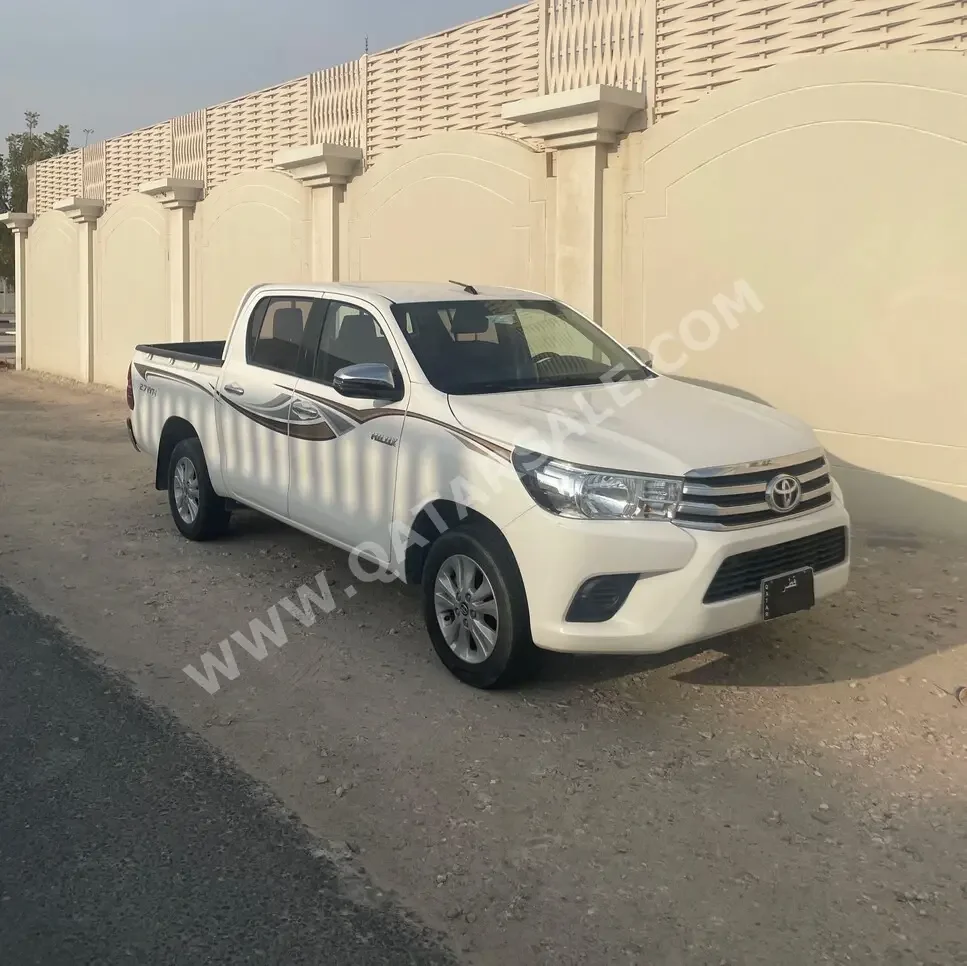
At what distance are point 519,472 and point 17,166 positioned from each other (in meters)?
47.4

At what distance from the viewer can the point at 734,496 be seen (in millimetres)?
4707

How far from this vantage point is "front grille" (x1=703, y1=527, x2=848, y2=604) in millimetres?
4633

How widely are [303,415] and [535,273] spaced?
5.29m

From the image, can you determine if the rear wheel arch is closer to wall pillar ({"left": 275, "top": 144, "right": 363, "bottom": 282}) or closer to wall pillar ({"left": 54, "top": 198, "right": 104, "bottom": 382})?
wall pillar ({"left": 275, "top": 144, "right": 363, "bottom": 282})

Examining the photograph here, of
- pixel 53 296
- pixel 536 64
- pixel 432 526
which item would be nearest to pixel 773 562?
pixel 432 526

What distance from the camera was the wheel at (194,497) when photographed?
25.2 ft

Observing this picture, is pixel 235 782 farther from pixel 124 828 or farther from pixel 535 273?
pixel 535 273

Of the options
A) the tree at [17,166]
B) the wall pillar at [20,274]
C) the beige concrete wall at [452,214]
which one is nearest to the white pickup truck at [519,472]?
the beige concrete wall at [452,214]

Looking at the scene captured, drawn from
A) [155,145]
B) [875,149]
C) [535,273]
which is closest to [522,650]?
[875,149]

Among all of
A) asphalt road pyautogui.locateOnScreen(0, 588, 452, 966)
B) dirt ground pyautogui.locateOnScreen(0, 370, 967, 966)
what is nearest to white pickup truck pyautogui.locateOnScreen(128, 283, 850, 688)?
dirt ground pyautogui.locateOnScreen(0, 370, 967, 966)

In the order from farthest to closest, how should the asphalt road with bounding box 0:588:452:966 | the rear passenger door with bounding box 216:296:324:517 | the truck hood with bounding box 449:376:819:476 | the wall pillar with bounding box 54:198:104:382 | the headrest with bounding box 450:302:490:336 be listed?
the wall pillar with bounding box 54:198:104:382
the rear passenger door with bounding box 216:296:324:517
the headrest with bounding box 450:302:490:336
the truck hood with bounding box 449:376:819:476
the asphalt road with bounding box 0:588:452:966

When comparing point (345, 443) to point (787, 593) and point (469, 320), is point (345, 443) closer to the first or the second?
point (469, 320)

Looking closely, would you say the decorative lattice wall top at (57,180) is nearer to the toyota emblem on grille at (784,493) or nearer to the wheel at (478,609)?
the wheel at (478,609)

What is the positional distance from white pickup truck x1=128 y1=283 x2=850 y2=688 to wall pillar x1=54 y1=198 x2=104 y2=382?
50.8 ft
